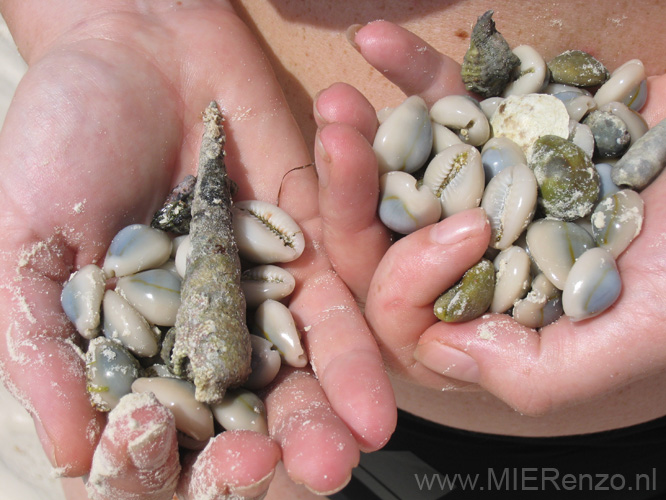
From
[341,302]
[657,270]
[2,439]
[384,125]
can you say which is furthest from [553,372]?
[2,439]

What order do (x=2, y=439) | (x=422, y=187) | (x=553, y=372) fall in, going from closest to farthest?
1. (x=553, y=372)
2. (x=422, y=187)
3. (x=2, y=439)

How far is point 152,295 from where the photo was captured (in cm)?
93

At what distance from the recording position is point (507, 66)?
3.71 ft

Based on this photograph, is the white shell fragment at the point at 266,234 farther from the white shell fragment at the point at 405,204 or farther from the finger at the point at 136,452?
the finger at the point at 136,452

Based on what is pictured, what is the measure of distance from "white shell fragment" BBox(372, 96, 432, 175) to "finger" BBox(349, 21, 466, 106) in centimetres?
12

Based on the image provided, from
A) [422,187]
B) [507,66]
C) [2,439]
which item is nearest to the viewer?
[422,187]

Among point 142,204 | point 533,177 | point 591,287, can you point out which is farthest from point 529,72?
point 142,204

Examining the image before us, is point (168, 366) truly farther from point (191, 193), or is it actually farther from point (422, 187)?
point (422, 187)

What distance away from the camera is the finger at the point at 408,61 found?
1074 mm

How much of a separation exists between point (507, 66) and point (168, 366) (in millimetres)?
841

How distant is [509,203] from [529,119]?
215 mm

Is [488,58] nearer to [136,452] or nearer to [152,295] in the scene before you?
[152,295]

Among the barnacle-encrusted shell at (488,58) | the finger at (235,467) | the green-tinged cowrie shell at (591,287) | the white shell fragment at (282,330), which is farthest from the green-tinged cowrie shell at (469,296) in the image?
the barnacle-encrusted shell at (488,58)

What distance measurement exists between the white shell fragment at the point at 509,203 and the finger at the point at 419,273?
9 centimetres
